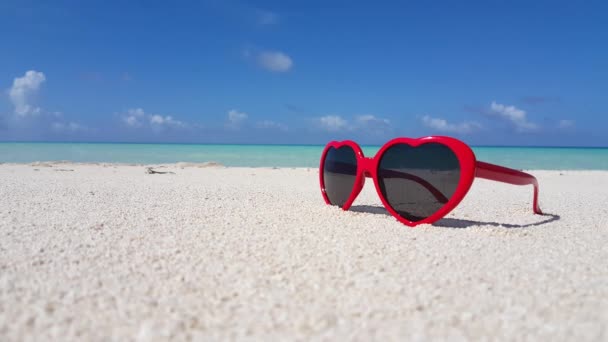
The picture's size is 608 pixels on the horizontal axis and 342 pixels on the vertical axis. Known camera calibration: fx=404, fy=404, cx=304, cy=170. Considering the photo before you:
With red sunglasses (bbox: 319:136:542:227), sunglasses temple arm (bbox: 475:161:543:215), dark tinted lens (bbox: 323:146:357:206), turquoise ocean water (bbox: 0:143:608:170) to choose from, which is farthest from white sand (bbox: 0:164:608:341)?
turquoise ocean water (bbox: 0:143:608:170)

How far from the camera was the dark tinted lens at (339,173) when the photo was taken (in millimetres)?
4012

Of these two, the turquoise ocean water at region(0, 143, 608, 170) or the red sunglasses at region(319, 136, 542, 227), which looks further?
the turquoise ocean water at region(0, 143, 608, 170)

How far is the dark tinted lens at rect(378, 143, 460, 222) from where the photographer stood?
3.15 m

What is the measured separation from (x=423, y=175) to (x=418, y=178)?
0.21 ft

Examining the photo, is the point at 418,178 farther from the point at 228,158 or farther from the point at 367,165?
the point at 228,158

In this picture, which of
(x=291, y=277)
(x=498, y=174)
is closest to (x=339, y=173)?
(x=498, y=174)

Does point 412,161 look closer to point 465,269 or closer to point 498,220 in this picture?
point 498,220

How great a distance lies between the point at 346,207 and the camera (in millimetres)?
3953

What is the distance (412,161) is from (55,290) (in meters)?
2.63

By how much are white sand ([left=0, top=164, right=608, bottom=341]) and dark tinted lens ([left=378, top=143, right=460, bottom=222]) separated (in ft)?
0.71

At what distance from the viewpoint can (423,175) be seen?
3.29 metres

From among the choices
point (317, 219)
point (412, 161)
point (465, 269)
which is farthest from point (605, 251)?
point (317, 219)

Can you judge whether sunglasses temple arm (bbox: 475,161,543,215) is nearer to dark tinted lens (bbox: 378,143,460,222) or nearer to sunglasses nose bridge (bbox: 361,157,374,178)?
dark tinted lens (bbox: 378,143,460,222)

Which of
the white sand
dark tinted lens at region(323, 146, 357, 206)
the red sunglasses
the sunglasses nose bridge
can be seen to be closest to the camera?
the white sand
